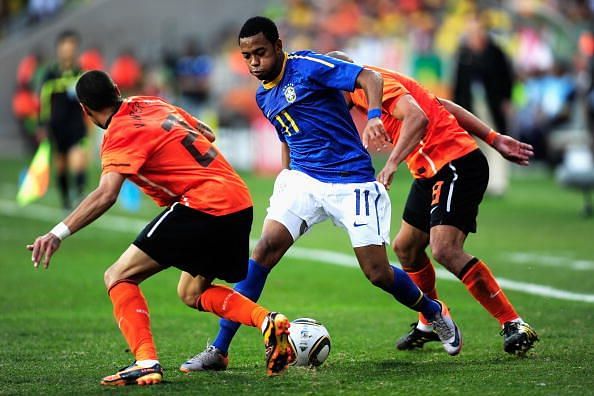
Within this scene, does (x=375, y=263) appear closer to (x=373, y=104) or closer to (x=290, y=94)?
(x=373, y=104)

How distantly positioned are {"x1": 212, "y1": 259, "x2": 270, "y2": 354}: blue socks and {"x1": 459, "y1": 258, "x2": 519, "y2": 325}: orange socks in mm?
1356

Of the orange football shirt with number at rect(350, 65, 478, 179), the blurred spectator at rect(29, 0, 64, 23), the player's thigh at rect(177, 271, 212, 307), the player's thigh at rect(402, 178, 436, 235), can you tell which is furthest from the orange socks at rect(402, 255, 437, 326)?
the blurred spectator at rect(29, 0, 64, 23)

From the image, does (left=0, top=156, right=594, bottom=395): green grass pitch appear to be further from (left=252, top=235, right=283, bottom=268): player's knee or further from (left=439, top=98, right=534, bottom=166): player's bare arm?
(left=439, top=98, right=534, bottom=166): player's bare arm

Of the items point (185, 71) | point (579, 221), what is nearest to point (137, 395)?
point (579, 221)

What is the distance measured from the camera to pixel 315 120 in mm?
7781

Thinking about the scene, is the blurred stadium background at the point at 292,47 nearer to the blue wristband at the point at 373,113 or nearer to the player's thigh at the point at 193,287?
the blue wristband at the point at 373,113

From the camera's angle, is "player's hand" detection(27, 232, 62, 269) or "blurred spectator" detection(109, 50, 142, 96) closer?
"player's hand" detection(27, 232, 62, 269)

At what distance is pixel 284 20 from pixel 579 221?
17173 millimetres

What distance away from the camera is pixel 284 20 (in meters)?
33.2

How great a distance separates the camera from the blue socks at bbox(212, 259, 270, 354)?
7.79 m

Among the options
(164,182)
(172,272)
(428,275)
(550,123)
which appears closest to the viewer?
(164,182)

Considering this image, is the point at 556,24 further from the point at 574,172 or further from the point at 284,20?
the point at 574,172

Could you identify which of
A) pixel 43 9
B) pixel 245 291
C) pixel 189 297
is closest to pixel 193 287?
pixel 189 297

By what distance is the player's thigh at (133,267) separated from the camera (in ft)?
23.7
